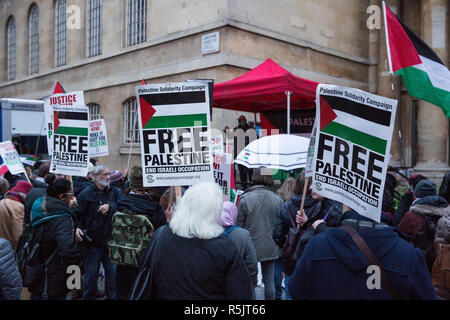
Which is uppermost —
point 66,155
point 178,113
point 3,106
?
point 3,106

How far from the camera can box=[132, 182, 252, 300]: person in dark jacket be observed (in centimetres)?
250

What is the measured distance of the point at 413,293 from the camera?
2.23 m

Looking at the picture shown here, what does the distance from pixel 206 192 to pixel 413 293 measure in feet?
4.13

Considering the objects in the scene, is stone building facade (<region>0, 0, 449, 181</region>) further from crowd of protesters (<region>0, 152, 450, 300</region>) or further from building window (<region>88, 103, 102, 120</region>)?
crowd of protesters (<region>0, 152, 450, 300</region>)

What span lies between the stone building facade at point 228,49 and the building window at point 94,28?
43mm

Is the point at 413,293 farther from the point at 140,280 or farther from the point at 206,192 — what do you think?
the point at 140,280

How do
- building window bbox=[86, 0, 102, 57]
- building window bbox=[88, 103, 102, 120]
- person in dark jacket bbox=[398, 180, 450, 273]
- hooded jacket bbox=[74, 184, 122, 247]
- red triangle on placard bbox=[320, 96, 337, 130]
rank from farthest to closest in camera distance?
building window bbox=[86, 0, 102, 57], building window bbox=[88, 103, 102, 120], hooded jacket bbox=[74, 184, 122, 247], person in dark jacket bbox=[398, 180, 450, 273], red triangle on placard bbox=[320, 96, 337, 130]

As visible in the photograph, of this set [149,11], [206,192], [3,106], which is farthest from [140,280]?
[149,11]

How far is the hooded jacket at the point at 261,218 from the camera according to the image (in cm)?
510

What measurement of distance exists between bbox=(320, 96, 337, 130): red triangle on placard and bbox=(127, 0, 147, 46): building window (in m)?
14.1

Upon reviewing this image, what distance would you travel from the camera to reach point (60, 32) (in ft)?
68.3

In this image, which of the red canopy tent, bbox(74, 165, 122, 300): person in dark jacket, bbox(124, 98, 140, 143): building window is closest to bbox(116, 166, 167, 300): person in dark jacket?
bbox(74, 165, 122, 300): person in dark jacket
